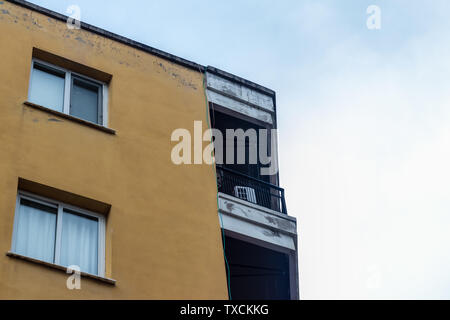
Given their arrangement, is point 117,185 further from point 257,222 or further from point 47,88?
point 257,222

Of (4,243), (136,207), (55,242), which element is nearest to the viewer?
(4,243)

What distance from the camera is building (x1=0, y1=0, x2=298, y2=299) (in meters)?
12.2

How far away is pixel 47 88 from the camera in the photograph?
14.4 metres

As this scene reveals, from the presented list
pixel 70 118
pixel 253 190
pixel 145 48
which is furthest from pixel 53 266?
pixel 253 190

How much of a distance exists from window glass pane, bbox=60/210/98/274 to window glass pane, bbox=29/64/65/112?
2245mm

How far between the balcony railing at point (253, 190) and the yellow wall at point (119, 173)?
2004mm

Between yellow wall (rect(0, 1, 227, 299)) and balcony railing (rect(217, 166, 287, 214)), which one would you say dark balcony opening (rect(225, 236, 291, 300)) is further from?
yellow wall (rect(0, 1, 227, 299))

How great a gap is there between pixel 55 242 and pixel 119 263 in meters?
0.99

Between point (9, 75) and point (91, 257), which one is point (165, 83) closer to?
point (9, 75)

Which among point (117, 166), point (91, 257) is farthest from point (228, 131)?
point (91, 257)

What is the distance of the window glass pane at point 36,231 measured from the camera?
472 inches

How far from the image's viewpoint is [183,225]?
533 inches

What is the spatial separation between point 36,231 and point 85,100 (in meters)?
3.29

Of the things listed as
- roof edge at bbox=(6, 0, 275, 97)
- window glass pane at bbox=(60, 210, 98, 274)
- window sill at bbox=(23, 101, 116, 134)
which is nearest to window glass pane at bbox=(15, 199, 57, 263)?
window glass pane at bbox=(60, 210, 98, 274)
